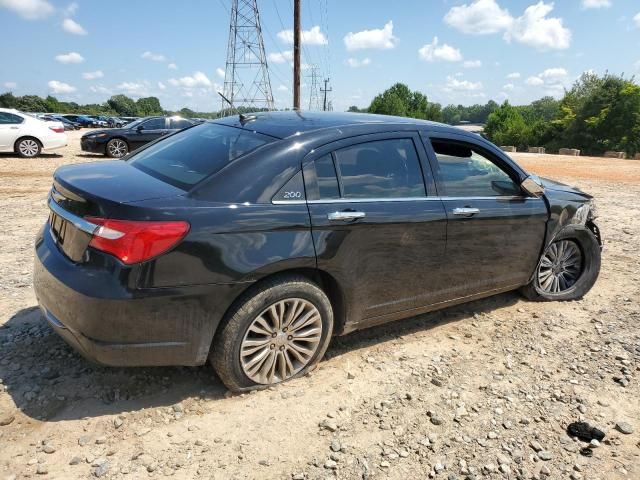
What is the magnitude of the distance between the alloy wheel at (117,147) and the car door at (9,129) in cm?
244

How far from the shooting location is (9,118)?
14.1 metres

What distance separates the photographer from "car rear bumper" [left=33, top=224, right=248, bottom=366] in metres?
2.52

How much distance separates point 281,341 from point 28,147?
1469cm

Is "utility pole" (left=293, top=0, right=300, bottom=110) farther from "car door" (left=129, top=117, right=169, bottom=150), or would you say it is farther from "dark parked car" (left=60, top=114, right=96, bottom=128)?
"dark parked car" (left=60, top=114, right=96, bottom=128)

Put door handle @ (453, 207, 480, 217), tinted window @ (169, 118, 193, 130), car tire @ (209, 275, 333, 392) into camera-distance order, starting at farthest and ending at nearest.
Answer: tinted window @ (169, 118, 193, 130)
door handle @ (453, 207, 480, 217)
car tire @ (209, 275, 333, 392)

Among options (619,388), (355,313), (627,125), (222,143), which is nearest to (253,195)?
(222,143)

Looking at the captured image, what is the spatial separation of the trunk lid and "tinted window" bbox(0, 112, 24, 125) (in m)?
13.4

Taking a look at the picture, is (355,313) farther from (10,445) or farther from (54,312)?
(10,445)

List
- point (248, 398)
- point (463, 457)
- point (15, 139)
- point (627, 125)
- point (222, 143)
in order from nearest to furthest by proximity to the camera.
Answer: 1. point (463, 457)
2. point (248, 398)
3. point (222, 143)
4. point (15, 139)
5. point (627, 125)

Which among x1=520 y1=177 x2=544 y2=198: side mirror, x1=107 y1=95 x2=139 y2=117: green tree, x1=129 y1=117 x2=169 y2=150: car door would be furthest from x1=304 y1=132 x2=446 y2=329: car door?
x1=107 y1=95 x2=139 y2=117: green tree

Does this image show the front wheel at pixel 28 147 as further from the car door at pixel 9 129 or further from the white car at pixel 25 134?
the car door at pixel 9 129

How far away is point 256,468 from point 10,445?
4.10 feet

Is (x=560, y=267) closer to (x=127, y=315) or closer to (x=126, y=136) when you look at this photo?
(x=127, y=315)

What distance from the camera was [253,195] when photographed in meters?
2.82
